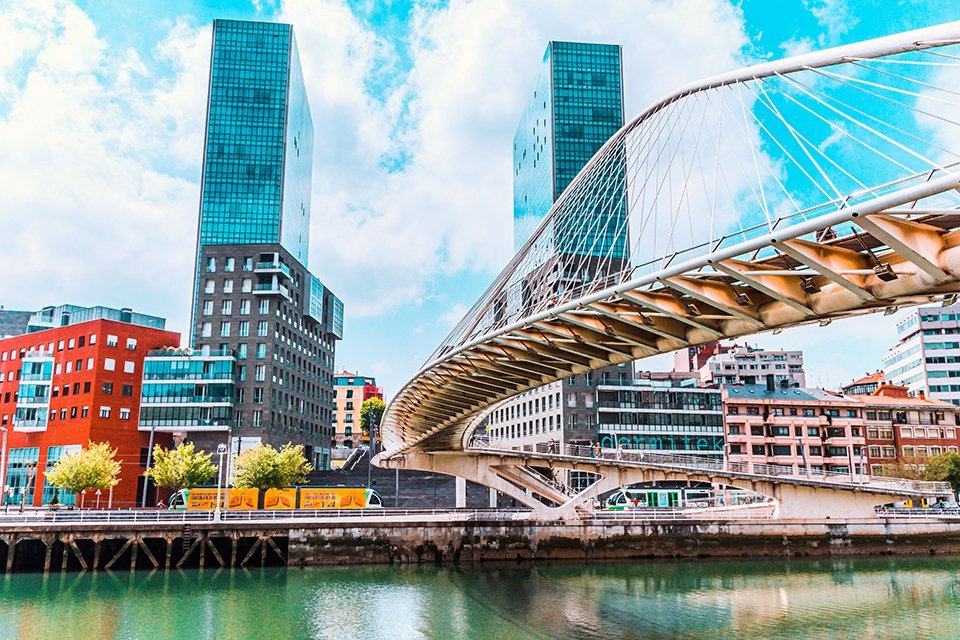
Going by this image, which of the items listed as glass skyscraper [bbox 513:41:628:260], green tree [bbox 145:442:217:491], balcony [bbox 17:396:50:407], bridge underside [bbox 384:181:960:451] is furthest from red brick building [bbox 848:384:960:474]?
balcony [bbox 17:396:50:407]

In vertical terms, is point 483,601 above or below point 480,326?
below

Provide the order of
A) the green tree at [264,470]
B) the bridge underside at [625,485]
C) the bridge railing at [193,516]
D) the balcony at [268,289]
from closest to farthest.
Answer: the bridge railing at [193,516] < the bridge underside at [625,485] < the green tree at [264,470] < the balcony at [268,289]

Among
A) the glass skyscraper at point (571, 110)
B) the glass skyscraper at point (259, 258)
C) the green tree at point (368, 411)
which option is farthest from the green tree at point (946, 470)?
the green tree at point (368, 411)

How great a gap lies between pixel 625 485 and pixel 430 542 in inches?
637

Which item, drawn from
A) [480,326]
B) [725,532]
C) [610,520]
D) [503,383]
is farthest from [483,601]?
[725,532]

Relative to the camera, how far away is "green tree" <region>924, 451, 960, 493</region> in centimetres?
6675

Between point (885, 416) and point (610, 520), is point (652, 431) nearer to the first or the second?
point (885, 416)

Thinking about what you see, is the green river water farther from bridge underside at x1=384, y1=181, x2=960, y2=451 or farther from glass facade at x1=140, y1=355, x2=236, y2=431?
glass facade at x1=140, y1=355, x2=236, y2=431

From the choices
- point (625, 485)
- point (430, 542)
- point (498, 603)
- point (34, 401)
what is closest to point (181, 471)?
point (34, 401)

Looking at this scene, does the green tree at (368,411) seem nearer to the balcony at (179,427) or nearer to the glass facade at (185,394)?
the glass facade at (185,394)

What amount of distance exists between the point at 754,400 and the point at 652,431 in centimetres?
1149

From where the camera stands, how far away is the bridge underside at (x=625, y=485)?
2025 inches

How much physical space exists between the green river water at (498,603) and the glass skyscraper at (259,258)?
43.5m

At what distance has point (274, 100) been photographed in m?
98.0
